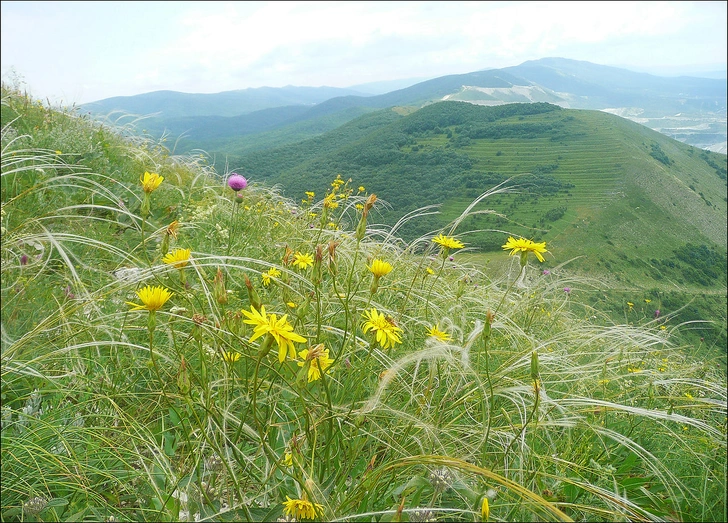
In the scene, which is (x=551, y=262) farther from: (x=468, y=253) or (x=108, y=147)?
(x=108, y=147)

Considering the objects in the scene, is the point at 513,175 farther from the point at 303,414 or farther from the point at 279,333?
the point at 279,333

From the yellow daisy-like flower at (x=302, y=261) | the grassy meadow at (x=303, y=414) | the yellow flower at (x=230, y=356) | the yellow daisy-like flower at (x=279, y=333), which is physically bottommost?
the grassy meadow at (x=303, y=414)

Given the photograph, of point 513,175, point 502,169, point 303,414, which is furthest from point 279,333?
point 502,169

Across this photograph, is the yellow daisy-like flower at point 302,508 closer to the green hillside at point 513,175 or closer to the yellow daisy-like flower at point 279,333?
the yellow daisy-like flower at point 279,333

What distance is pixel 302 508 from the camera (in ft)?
2.92

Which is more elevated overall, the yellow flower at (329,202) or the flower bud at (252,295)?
the yellow flower at (329,202)

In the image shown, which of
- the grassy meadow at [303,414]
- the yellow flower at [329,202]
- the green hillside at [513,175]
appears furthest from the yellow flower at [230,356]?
the green hillside at [513,175]

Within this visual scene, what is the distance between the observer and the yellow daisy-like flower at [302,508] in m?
0.87

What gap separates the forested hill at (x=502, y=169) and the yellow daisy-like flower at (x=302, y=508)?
2.31 metres

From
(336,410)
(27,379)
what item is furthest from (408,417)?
(27,379)

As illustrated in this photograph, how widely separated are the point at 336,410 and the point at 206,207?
9.80 ft

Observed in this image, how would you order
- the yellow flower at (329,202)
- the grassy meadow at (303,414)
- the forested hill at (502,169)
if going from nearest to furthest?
the grassy meadow at (303,414), the yellow flower at (329,202), the forested hill at (502,169)

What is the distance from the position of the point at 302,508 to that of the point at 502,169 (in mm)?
4120

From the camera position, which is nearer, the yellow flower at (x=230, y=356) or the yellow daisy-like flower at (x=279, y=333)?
the yellow daisy-like flower at (x=279, y=333)
